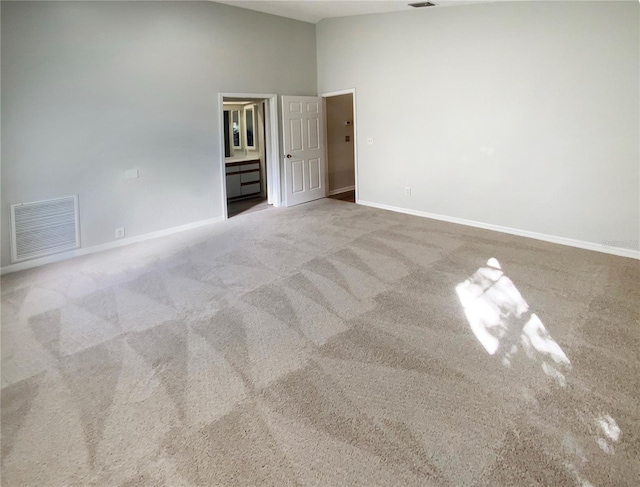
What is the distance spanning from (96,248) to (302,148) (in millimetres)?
3722

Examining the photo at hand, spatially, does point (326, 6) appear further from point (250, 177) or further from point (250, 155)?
point (250, 155)

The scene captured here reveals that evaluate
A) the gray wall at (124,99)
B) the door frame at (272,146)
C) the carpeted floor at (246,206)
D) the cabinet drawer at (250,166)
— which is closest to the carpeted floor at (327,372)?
the gray wall at (124,99)

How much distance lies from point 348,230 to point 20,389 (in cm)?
396

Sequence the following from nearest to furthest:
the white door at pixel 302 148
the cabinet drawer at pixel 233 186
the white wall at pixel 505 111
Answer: the white wall at pixel 505 111, the white door at pixel 302 148, the cabinet drawer at pixel 233 186

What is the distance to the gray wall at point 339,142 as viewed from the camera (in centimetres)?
799

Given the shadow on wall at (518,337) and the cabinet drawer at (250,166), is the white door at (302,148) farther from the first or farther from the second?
the shadow on wall at (518,337)

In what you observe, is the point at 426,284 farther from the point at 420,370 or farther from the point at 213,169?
the point at 213,169

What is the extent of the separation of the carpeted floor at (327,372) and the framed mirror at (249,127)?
489 cm

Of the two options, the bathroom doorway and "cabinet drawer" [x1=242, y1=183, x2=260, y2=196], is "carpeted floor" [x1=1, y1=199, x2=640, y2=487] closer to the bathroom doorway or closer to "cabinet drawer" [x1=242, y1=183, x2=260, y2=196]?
the bathroom doorway

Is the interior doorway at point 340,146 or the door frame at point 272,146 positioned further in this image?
the interior doorway at point 340,146

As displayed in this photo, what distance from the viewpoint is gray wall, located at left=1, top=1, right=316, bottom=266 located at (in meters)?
4.29

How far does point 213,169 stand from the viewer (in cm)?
609

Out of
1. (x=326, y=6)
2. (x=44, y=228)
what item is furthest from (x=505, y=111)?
(x=44, y=228)

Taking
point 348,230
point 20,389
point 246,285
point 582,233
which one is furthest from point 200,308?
point 582,233
